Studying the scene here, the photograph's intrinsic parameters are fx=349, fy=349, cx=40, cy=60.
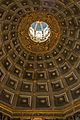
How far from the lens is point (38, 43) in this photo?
1250 inches

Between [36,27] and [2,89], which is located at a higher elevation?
[36,27]

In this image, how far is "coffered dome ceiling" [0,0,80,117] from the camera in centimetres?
2850

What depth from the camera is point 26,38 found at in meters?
31.3

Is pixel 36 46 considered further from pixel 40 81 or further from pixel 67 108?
pixel 67 108

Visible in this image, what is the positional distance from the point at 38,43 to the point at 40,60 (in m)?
1.62

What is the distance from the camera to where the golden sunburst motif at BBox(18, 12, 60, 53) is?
98.7 feet

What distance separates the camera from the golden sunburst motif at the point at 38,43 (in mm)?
30078

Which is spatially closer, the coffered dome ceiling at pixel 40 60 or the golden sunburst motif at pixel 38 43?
the coffered dome ceiling at pixel 40 60

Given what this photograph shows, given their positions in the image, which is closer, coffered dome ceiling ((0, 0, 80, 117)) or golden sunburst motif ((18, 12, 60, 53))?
coffered dome ceiling ((0, 0, 80, 117))

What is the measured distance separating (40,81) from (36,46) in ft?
10.8

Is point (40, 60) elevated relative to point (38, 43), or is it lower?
lower

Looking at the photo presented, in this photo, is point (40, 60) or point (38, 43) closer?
point (40, 60)

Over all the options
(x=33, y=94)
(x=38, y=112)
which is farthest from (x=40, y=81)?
(x=38, y=112)

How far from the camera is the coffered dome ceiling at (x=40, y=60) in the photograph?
1122 inches
